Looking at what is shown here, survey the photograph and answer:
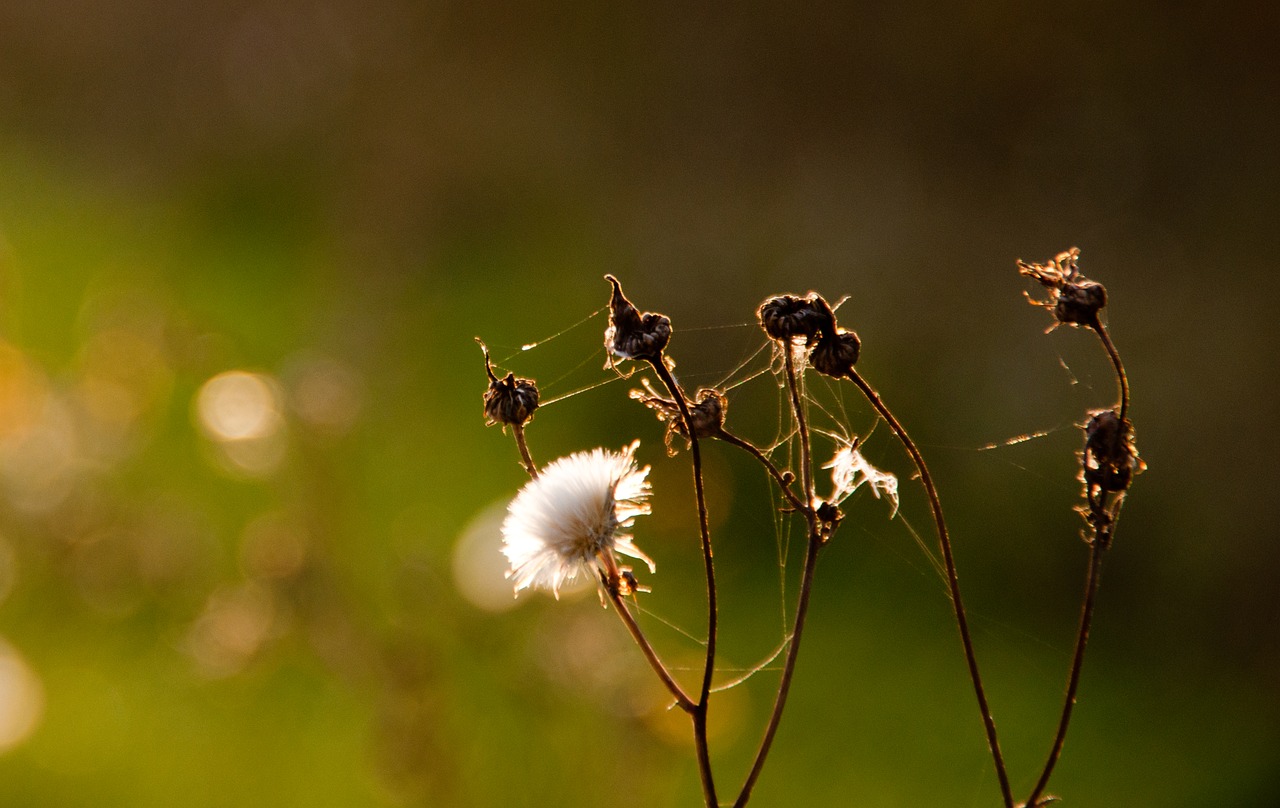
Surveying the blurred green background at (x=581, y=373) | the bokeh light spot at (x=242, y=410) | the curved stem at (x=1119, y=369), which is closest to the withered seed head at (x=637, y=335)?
the curved stem at (x=1119, y=369)

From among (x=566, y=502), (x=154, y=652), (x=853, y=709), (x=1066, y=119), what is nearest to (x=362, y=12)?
(x=1066, y=119)

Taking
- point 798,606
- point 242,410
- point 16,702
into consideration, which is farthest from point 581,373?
point 798,606

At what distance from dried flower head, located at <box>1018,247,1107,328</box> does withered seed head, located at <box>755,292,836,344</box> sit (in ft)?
0.44

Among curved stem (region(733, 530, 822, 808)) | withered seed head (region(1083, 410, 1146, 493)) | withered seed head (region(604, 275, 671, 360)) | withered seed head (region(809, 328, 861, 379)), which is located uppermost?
withered seed head (region(809, 328, 861, 379))

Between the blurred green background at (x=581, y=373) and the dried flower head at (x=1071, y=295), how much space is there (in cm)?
92

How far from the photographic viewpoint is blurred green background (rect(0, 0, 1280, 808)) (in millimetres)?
1946

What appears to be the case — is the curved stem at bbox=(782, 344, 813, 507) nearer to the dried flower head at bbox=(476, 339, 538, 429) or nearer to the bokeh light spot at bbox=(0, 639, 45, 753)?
the dried flower head at bbox=(476, 339, 538, 429)

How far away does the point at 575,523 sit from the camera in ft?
2.20

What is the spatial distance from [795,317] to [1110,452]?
0.69ft

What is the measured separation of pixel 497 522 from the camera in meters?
2.14

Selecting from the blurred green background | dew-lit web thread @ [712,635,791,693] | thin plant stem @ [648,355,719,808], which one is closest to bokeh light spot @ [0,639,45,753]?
the blurred green background

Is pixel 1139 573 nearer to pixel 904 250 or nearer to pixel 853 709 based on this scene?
pixel 853 709

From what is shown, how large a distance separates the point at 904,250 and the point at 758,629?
5.20 feet

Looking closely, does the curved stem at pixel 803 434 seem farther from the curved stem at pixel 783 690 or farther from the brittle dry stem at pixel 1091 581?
the brittle dry stem at pixel 1091 581
